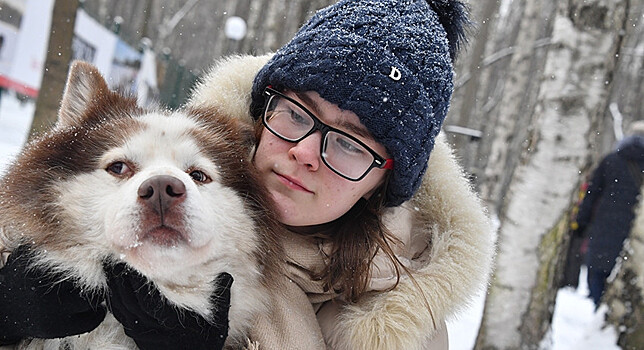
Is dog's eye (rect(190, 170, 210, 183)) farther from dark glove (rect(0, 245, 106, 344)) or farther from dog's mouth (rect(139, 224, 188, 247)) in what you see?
dark glove (rect(0, 245, 106, 344))

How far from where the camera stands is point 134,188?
170cm

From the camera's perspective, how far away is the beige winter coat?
2104 mm

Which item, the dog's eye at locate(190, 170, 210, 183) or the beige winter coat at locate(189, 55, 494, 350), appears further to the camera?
the beige winter coat at locate(189, 55, 494, 350)

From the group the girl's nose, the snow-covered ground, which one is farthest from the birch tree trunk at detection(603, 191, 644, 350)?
the girl's nose

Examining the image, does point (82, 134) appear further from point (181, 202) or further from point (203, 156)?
point (181, 202)

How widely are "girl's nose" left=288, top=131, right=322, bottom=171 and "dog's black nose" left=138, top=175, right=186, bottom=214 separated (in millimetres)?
584

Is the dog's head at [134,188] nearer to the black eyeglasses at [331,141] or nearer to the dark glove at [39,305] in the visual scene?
the dark glove at [39,305]

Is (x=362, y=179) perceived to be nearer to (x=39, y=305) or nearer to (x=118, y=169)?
(x=118, y=169)

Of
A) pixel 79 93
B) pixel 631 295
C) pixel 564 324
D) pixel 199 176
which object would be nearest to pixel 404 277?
pixel 199 176

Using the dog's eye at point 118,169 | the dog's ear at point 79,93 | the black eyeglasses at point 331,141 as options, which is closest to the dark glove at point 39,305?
the dog's eye at point 118,169

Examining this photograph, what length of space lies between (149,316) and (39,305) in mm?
342

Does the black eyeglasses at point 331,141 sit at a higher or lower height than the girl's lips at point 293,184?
higher

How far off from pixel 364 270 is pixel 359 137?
518 millimetres

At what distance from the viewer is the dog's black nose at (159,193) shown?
165 cm
